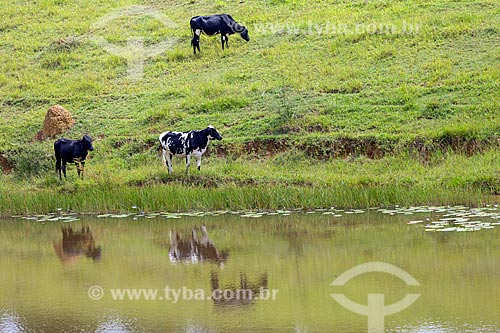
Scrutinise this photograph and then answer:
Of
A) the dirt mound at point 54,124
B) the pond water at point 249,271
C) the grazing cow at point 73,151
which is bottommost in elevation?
the pond water at point 249,271

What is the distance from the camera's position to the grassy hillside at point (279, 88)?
17984mm

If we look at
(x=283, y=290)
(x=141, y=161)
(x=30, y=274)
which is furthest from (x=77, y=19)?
(x=283, y=290)

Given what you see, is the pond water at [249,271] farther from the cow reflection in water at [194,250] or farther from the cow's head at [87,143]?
the cow's head at [87,143]

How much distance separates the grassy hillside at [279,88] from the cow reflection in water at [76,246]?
317 centimetres

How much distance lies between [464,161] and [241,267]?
7532 mm

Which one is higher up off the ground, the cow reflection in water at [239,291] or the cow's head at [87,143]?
the cow's head at [87,143]

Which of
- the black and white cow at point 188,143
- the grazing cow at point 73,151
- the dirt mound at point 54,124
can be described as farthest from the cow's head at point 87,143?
the dirt mound at point 54,124

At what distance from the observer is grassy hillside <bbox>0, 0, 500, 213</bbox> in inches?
708

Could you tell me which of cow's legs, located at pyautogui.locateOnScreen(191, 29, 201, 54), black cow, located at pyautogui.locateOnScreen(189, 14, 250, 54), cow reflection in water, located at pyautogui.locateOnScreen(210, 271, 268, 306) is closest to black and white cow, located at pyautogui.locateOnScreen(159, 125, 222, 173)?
cow reflection in water, located at pyautogui.locateOnScreen(210, 271, 268, 306)

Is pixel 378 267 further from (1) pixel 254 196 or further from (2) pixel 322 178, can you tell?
(2) pixel 322 178

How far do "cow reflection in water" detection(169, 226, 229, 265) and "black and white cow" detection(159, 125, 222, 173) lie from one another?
458 cm

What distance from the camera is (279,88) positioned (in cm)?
2214

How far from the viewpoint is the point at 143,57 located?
89.1 ft

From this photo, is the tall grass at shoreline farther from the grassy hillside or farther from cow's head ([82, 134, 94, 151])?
cow's head ([82, 134, 94, 151])
